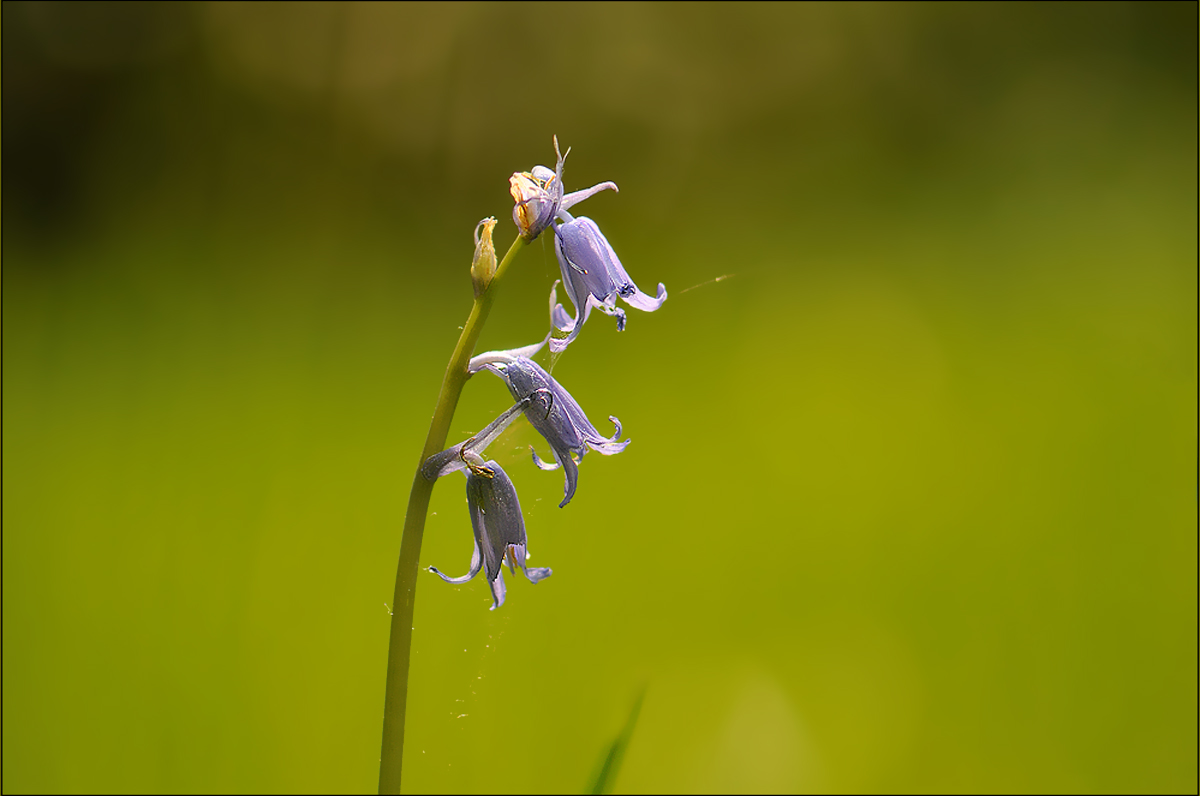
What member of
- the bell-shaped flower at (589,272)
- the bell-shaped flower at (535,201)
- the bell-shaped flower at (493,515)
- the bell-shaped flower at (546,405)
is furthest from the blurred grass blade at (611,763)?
the bell-shaped flower at (535,201)

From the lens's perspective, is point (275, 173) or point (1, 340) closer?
point (1, 340)

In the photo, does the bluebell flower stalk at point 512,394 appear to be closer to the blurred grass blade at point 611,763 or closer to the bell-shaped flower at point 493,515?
the bell-shaped flower at point 493,515

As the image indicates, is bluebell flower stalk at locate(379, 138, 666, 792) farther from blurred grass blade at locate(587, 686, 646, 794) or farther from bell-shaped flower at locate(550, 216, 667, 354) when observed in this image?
blurred grass blade at locate(587, 686, 646, 794)

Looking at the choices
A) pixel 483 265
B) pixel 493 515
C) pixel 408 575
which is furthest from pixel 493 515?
pixel 483 265

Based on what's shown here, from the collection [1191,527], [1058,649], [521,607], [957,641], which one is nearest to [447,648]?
[521,607]

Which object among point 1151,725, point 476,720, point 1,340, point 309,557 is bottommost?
point 1151,725

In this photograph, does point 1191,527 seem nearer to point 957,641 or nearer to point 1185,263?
point 957,641
